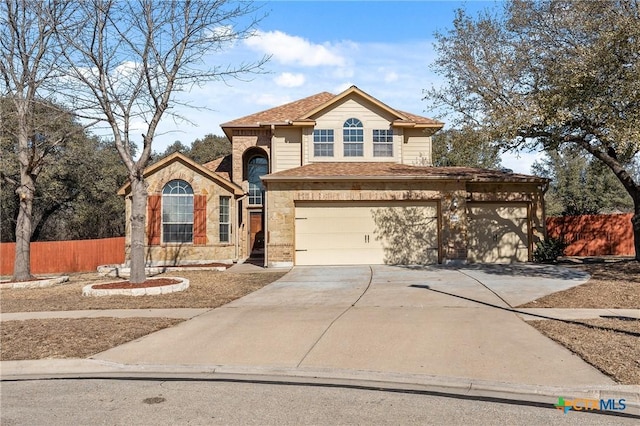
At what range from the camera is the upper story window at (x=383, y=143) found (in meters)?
21.1

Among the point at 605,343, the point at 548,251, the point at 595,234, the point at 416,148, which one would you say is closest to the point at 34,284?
the point at 605,343

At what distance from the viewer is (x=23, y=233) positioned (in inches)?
647

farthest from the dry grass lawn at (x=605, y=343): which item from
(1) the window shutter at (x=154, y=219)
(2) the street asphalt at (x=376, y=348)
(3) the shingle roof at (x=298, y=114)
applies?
(1) the window shutter at (x=154, y=219)

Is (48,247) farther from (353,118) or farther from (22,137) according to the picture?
(353,118)

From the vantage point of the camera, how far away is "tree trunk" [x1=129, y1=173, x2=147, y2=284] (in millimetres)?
13305

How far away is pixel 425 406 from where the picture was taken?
193 inches

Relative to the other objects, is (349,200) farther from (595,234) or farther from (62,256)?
(62,256)

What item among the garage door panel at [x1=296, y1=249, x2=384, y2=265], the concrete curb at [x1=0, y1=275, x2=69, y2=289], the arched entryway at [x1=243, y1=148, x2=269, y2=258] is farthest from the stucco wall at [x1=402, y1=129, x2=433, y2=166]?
the concrete curb at [x1=0, y1=275, x2=69, y2=289]

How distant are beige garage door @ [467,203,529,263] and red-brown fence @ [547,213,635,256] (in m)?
4.83

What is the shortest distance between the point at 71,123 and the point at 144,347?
72.2 ft

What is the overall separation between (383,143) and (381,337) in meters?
14.7

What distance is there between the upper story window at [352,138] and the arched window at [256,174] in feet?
15.7

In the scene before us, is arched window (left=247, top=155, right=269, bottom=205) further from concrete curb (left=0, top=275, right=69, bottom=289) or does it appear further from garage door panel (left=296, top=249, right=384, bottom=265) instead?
concrete curb (left=0, top=275, right=69, bottom=289)

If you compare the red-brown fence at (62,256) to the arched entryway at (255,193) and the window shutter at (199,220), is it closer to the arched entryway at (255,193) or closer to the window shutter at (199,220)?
the window shutter at (199,220)
